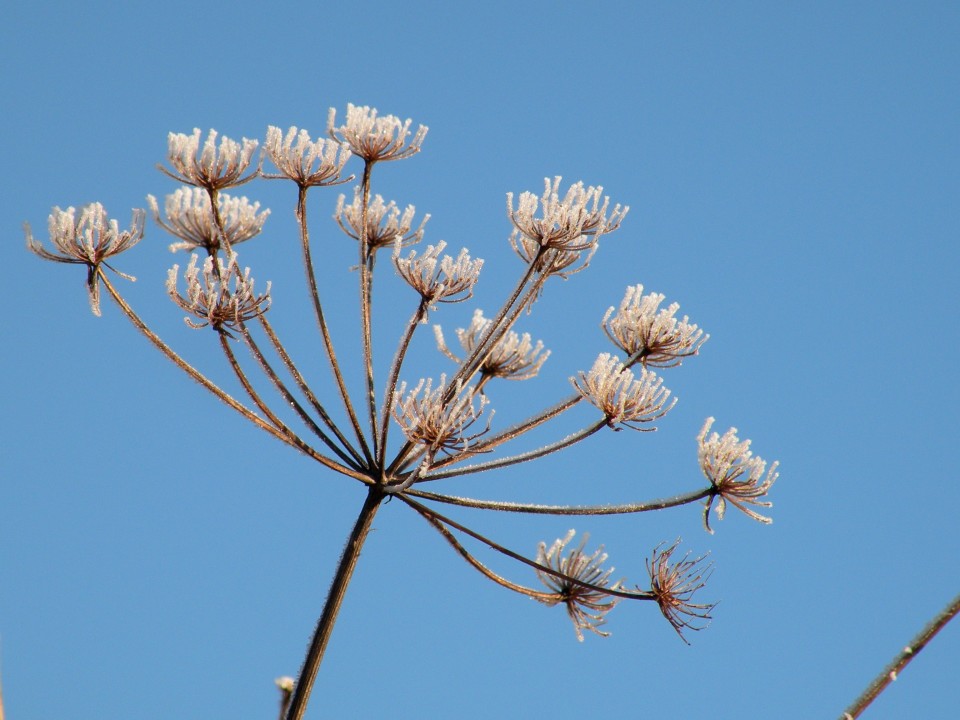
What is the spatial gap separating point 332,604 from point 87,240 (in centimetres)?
308

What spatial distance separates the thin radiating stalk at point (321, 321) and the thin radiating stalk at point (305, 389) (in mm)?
81

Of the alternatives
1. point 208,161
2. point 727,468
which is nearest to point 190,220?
point 208,161

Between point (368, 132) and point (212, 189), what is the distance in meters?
1.34

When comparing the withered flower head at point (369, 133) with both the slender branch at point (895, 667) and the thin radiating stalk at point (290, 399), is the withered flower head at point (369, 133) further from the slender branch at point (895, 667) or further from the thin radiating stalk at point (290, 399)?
the slender branch at point (895, 667)

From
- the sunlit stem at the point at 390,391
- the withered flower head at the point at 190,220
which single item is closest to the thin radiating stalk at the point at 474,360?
the sunlit stem at the point at 390,391

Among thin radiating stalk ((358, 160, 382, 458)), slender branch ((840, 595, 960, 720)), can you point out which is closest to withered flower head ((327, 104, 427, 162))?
thin radiating stalk ((358, 160, 382, 458))

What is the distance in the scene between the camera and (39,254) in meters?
7.86

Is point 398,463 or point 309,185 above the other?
point 309,185

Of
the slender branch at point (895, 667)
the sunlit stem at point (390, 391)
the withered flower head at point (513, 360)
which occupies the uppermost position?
the withered flower head at point (513, 360)

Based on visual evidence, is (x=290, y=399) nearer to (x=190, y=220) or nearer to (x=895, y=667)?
(x=190, y=220)

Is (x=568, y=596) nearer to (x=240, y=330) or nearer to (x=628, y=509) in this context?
(x=628, y=509)

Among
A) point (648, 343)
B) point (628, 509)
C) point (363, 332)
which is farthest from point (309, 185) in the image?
point (628, 509)

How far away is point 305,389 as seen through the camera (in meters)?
7.66

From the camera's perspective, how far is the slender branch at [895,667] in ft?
10.8
